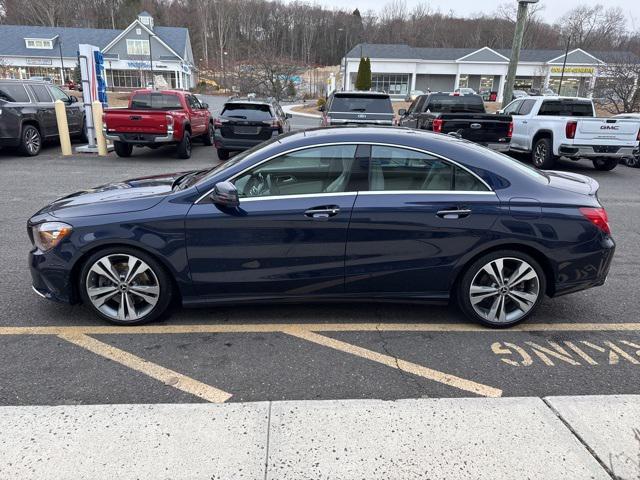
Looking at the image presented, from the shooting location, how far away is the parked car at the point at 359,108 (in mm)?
11000

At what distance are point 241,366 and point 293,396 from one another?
19.5 inches

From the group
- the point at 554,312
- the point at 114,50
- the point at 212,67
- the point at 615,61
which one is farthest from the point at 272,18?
the point at 554,312

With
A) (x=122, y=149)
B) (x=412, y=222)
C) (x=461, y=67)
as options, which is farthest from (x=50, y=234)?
(x=461, y=67)

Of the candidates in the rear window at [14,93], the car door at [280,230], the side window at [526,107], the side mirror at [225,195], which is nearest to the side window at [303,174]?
the car door at [280,230]

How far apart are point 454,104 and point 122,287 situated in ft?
42.7

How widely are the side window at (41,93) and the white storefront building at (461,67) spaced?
4503 cm

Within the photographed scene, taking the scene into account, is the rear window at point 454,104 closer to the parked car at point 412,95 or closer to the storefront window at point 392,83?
the parked car at point 412,95

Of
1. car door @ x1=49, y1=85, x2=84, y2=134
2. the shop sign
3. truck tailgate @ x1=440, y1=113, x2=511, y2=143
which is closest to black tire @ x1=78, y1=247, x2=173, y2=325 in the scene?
truck tailgate @ x1=440, y1=113, x2=511, y2=143

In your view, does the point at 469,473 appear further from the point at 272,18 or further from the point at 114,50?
the point at 272,18

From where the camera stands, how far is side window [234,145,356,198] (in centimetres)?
373

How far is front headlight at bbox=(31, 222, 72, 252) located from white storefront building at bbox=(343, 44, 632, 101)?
54696mm

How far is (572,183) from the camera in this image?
4230mm

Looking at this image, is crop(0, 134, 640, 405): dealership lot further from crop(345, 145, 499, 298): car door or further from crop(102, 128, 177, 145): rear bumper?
crop(102, 128, 177, 145): rear bumper

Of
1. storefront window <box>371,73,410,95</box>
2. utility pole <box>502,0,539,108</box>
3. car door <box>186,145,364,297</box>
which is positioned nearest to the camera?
car door <box>186,145,364,297</box>
